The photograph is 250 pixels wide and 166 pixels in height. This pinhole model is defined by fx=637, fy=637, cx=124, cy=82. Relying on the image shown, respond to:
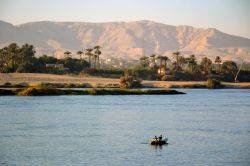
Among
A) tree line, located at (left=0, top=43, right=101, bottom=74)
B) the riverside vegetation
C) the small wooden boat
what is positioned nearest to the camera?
the small wooden boat

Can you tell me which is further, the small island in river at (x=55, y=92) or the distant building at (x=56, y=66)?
the distant building at (x=56, y=66)

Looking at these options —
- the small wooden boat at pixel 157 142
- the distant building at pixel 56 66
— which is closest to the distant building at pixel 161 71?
the distant building at pixel 56 66

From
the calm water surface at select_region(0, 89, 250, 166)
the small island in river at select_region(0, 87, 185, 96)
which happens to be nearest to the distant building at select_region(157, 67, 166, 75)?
the small island in river at select_region(0, 87, 185, 96)

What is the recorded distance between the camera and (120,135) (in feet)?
185

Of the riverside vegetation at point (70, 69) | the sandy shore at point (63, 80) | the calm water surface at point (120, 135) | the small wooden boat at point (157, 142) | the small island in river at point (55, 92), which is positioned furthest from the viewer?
the riverside vegetation at point (70, 69)

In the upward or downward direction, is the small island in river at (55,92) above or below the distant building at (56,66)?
below

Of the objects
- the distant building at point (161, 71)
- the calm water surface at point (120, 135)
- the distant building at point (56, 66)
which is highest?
the distant building at point (56, 66)

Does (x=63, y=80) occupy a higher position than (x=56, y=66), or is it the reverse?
(x=56, y=66)

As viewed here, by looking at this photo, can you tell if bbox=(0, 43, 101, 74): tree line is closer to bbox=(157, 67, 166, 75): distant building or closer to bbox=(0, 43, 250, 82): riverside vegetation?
bbox=(0, 43, 250, 82): riverside vegetation

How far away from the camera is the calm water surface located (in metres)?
44.6

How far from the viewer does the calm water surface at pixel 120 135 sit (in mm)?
44594

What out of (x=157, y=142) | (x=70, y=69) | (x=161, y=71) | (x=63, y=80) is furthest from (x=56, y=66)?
(x=157, y=142)

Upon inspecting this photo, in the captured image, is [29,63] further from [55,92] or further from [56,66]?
[55,92]

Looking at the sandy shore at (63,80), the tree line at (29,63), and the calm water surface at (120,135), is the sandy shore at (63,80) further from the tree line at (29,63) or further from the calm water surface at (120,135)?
the calm water surface at (120,135)
